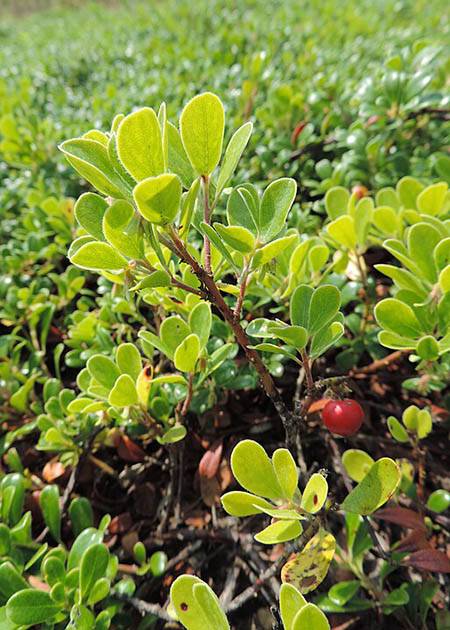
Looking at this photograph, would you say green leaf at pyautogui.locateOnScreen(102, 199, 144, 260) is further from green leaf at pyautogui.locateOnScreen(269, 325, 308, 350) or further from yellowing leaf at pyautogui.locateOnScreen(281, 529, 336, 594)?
yellowing leaf at pyautogui.locateOnScreen(281, 529, 336, 594)

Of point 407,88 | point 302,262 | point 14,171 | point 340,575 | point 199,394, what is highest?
point 14,171

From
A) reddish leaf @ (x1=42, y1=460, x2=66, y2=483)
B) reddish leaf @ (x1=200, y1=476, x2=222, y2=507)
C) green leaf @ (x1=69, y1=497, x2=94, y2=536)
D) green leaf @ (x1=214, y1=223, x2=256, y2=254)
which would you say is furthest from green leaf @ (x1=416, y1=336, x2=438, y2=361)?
reddish leaf @ (x1=42, y1=460, x2=66, y2=483)

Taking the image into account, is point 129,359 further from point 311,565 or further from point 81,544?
point 311,565

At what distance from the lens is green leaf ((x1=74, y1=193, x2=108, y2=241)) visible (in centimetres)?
74

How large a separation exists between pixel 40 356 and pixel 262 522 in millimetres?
770

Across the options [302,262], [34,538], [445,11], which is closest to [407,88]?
[302,262]

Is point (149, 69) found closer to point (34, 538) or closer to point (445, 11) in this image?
point (445, 11)

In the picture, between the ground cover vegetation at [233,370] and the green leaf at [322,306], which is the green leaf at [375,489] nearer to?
the ground cover vegetation at [233,370]

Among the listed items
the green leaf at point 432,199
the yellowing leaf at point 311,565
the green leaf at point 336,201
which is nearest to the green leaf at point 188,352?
the yellowing leaf at point 311,565

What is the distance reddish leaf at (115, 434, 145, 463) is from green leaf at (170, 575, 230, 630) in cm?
55

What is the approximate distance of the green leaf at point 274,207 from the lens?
0.78 m

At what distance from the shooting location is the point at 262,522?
1177mm

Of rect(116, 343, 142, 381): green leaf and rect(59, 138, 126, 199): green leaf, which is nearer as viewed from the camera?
rect(59, 138, 126, 199): green leaf

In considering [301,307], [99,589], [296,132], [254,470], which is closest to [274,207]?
[301,307]
